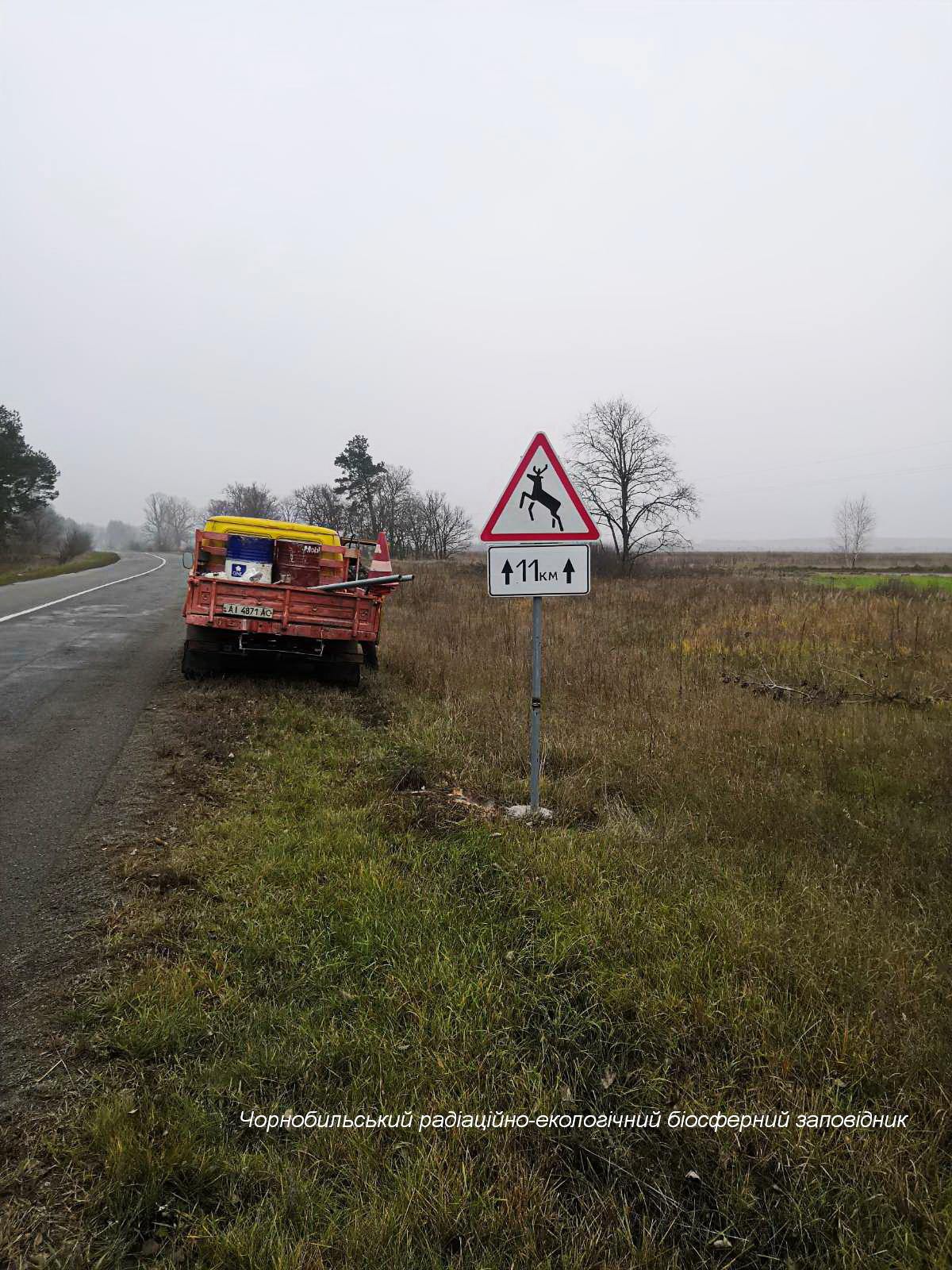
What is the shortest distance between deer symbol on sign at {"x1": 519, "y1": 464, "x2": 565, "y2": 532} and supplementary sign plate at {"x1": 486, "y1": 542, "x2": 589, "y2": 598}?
170mm

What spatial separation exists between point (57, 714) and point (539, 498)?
16.3 feet

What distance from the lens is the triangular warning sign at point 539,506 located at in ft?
13.6

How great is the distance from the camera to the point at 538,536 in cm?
416

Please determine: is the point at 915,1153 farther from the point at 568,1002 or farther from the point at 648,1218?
the point at 568,1002

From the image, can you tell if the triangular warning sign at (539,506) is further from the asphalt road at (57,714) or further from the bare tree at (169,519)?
the bare tree at (169,519)

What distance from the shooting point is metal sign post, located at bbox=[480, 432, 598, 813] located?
163 inches

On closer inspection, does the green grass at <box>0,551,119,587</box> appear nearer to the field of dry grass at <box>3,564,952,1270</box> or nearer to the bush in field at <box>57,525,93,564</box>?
the bush in field at <box>57,525,93,564</box>

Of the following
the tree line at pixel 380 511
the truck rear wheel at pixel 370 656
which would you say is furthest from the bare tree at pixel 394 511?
the truck rear wheel at pixel 370 656

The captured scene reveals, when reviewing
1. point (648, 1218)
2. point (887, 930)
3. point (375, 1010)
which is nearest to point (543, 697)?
point (887, 930)

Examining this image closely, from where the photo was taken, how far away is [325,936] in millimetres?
2732

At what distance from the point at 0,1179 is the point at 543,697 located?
5.87 meters

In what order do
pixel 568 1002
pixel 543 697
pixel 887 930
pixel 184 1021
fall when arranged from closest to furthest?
pixel 184 1021 → pixel 568 1002 → pixel 887 930 → pixel 543 697

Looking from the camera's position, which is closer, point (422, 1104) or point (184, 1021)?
point (422, 1104)

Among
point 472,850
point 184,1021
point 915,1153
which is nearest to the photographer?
point 915,1153
